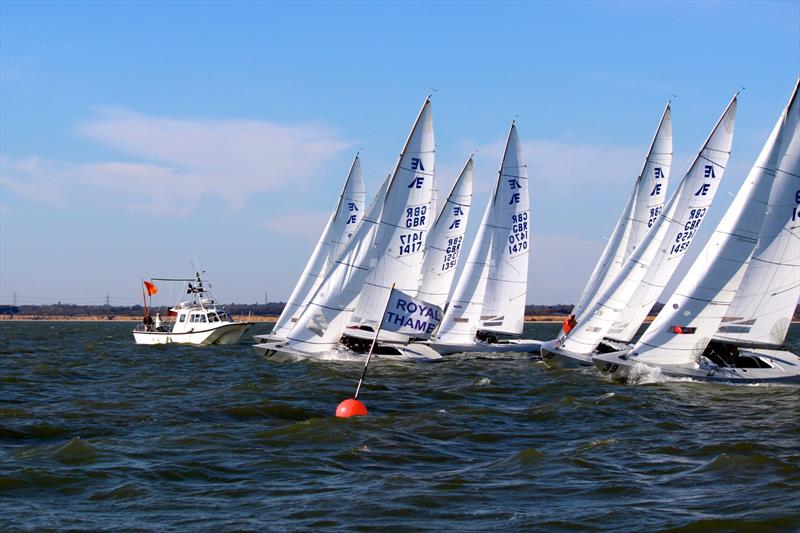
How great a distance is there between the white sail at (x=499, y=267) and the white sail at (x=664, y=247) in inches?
250

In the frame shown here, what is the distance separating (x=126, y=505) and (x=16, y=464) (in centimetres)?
335

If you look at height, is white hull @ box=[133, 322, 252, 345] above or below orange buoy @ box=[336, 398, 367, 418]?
above

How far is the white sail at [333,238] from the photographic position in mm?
40781

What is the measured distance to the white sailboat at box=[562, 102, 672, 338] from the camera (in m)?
40.4

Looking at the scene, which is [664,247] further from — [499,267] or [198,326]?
[198,326]

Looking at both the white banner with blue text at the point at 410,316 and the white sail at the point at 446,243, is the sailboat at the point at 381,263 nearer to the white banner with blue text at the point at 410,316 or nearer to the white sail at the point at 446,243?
the white banner with blue text at the point at 410,316

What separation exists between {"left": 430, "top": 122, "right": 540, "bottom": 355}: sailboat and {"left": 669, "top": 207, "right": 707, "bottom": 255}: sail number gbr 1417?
26.4 ft

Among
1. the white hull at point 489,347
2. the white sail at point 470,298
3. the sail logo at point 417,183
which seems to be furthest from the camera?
the white sail at point 470,298

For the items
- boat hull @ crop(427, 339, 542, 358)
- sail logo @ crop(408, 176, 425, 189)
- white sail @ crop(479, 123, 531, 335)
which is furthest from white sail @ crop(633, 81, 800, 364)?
white sail @ crop(479, 123, 531, 335)

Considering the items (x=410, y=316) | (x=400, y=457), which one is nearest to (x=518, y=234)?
(x=410, y=316)

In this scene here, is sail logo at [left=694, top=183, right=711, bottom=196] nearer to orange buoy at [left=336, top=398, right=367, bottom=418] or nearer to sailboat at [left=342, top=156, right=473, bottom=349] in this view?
sailboat at [left=342, top=156, right=473, bottom=349]

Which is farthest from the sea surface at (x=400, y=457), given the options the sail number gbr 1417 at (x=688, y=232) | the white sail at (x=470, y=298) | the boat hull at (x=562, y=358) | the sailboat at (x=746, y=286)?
the white sail at (x=470, y=298)

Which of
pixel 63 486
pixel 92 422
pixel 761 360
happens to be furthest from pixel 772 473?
pixel 761 360

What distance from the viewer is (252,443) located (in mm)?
16797
